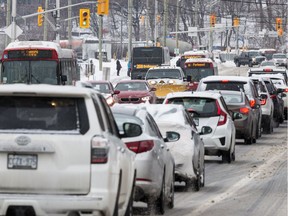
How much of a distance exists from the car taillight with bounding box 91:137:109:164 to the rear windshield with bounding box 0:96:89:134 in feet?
0.53

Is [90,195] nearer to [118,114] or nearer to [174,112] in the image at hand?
[118,114]

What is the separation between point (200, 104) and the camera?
25.2 meters

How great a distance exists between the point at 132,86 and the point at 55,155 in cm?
3766

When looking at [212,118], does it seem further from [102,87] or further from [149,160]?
[102,87]

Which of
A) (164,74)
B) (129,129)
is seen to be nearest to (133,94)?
(164,74)

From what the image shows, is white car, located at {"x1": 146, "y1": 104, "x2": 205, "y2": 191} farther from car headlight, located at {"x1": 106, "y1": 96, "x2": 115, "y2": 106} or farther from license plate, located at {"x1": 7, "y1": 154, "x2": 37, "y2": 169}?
car headlight, located at {"x1": 106, "y1": 96, "x2": 115, "y2": 106}

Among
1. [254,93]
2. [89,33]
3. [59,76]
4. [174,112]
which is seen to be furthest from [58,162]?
[89,33]

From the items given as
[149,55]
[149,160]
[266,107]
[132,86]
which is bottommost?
[149,55]

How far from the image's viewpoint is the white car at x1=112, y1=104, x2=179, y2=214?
14.2 metres

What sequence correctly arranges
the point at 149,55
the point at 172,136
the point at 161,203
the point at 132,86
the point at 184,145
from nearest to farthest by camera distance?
the point at 161,203
the point at 172,136
the point at 184,145
the point at 132,86
the point at 149,55

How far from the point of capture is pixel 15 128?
10.8 metres

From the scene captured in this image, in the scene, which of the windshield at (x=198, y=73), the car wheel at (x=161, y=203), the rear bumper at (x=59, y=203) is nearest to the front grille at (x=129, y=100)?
the windshield at (x=198, y=73)

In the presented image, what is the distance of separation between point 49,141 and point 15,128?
14.8 inches

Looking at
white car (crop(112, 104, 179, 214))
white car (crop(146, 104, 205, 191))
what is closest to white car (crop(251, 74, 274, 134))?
white car (crop(146, 104, 205, 191))
